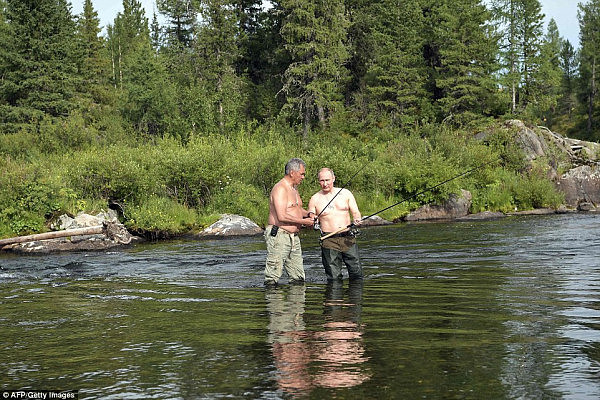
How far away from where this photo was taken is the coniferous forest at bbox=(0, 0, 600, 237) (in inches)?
1027

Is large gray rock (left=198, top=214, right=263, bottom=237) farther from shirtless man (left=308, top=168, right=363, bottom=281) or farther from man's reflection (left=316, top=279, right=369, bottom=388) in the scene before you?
man's reflection (left=316, top=279, right=369, bottom=388)

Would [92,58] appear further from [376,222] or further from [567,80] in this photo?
[567,80]

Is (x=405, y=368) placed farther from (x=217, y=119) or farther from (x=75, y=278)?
(x=217, y=119)

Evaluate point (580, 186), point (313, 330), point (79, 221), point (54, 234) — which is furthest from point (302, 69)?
point (313, 330)

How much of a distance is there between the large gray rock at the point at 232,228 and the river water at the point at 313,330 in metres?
8.04

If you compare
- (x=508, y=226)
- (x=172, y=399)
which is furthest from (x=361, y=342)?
(x=508, y=226)

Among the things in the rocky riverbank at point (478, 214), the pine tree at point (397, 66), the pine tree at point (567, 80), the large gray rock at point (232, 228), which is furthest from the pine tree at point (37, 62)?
the pine tree at point (567, 80)

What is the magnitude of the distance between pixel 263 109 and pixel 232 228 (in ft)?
92.0

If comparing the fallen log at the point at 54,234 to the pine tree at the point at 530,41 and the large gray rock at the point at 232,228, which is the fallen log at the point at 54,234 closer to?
the large gray rock at the point at 232,228

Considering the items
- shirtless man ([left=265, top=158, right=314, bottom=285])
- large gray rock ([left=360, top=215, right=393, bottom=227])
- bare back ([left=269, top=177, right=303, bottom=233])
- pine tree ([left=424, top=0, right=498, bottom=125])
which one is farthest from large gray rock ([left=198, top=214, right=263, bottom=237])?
pine tree ([left=424, top=0, right=498, bottom=125])

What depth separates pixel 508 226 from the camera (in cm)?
2459

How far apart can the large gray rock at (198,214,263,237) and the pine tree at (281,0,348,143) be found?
1946cm

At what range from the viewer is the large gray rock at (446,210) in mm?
29812

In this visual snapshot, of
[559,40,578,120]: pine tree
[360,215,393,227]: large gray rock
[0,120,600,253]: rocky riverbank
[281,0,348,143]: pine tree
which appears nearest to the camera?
[0,120,600,253]: rocky riverbank
